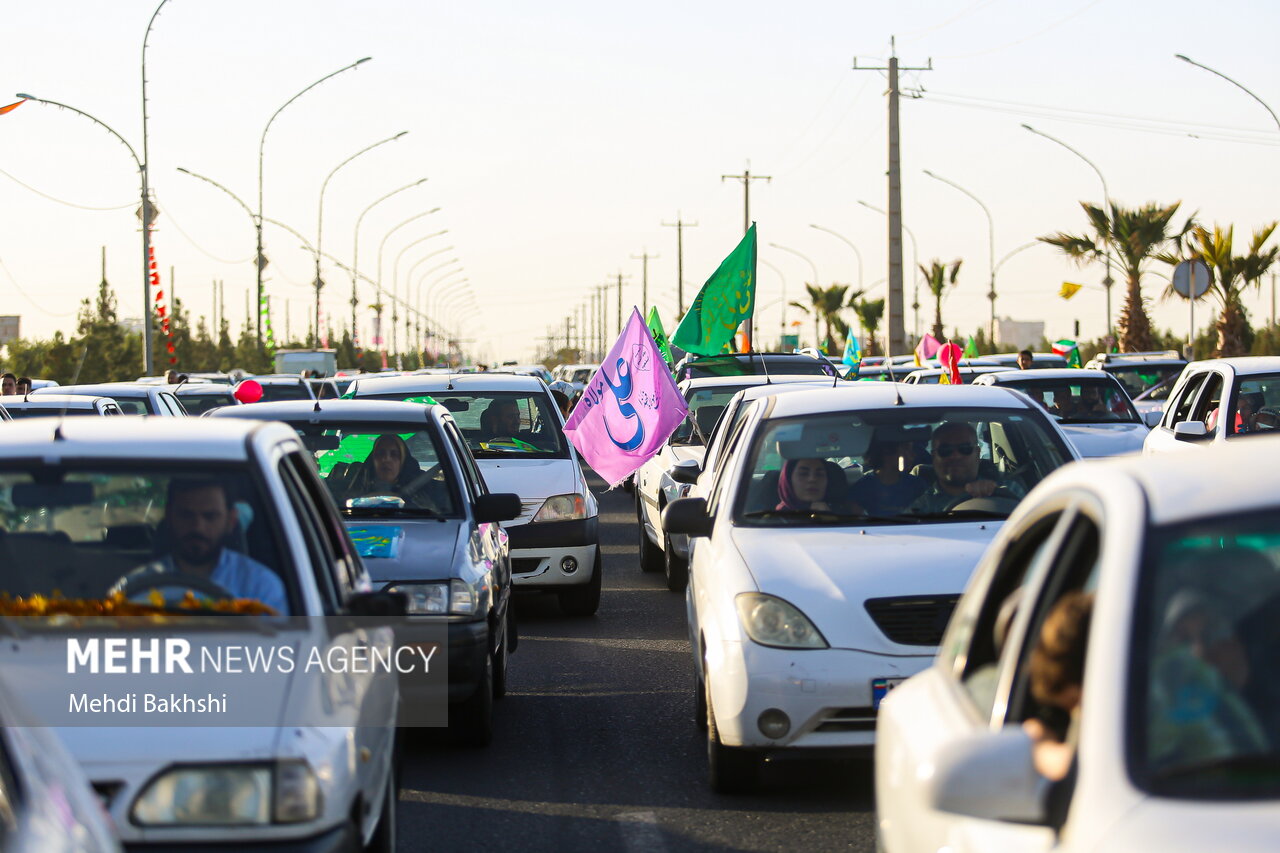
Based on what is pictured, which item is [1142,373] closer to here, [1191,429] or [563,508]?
[1191,429]

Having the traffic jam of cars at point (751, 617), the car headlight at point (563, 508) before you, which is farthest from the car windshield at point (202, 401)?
the traffic jam of cars at point (751, 617)

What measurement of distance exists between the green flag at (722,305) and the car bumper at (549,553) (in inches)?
244

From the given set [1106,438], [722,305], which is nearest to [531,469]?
[722,305]

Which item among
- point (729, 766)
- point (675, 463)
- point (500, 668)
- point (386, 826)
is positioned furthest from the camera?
point (675, 463)

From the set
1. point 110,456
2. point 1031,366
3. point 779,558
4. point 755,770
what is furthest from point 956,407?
point 1031,366

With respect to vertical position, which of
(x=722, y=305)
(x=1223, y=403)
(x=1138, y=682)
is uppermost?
(x=722, y=305)

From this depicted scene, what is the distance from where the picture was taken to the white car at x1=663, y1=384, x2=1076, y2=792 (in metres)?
6.39

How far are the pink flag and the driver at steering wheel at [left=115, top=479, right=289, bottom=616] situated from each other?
8731mm

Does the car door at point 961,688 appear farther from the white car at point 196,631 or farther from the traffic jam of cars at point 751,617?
the white car at point 196,631

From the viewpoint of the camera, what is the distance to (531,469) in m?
12.4

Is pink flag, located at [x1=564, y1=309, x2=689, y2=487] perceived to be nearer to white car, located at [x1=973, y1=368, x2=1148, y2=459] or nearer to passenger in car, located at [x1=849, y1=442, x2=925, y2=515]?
white car, located at [x1=973, y1=368, x2=1148, y2=459]

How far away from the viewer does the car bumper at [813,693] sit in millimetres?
6348

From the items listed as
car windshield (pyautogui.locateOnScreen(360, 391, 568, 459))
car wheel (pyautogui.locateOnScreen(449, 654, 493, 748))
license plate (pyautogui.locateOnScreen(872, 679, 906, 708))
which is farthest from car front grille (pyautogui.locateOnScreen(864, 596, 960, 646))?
car windshield (pyautogui.locateOnScreen(360, 391, 568, 459))

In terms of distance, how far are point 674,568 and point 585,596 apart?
1468 mm
